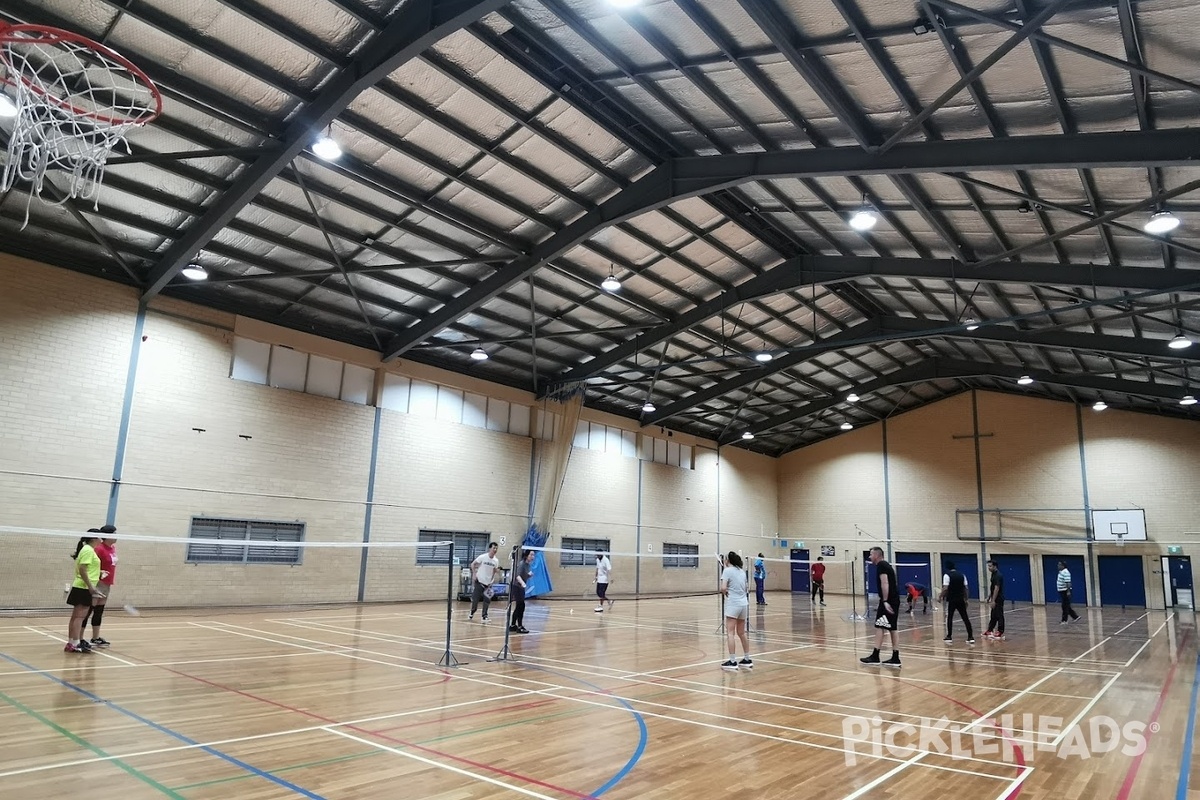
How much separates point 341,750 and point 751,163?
1319 cm

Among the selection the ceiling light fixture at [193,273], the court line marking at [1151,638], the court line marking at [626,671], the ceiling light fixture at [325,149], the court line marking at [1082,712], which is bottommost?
the court line marking at [1151,638]

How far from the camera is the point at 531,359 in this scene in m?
27.2

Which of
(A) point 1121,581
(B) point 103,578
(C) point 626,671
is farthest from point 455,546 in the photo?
(A) point 1121,581

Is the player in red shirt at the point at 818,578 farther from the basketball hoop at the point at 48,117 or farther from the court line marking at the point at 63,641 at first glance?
the basketball hoop at the point at 48,117

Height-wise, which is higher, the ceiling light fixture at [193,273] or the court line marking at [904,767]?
the ceiling light fixture at [193,273]

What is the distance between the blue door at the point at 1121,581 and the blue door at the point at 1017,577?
9.21ft

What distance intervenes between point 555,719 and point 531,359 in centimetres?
2017

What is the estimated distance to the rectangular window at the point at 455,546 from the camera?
79.0 ft

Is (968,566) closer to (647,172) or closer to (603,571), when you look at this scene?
(603,571)

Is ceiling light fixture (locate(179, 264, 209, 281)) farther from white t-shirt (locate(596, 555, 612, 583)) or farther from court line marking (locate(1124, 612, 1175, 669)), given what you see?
court line marking (locate(1124, 612, 1175, 669))

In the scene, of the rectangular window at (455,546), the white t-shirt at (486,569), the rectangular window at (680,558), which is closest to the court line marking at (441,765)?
the white t-shirt at (486,569)

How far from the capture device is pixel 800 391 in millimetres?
34938

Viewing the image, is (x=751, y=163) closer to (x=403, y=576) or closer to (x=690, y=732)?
(x=690, y=732)

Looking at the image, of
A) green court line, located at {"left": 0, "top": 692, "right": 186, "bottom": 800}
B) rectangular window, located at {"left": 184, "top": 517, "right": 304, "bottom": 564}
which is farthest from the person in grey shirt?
green court line, located at {"left": 0, "top": 692, "right": 186, "bottom": 800}
